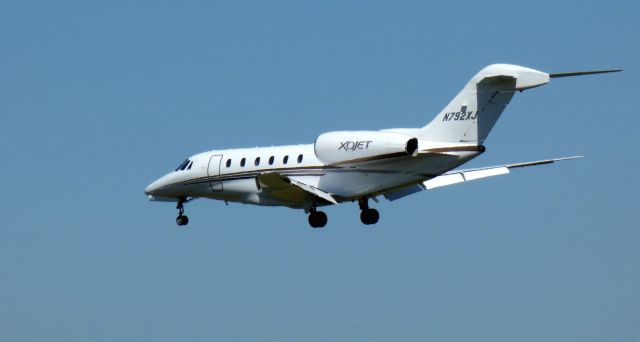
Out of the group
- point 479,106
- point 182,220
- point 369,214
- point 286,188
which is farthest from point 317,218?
point 479,106

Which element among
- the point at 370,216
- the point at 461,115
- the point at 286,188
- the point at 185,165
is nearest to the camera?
the point at 461,115

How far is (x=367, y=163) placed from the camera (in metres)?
52.5

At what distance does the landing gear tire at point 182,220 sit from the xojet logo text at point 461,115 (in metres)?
12.5

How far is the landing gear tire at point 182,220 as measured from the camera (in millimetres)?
59875

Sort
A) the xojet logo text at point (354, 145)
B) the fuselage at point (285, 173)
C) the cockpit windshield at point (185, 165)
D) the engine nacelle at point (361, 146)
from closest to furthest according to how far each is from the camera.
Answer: the engine nacelle at point (361, 146) → the fuselage at point (285, 173) → the xojet logo text at point (354, 145) → the cockpit windshield at point (185, 165)

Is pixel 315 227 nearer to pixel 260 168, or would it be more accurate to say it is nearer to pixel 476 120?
pixel 260 168

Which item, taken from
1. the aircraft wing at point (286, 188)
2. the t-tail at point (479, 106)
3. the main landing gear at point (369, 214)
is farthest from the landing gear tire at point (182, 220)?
the t-tail at point (479, 106)

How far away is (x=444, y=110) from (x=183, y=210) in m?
12.6

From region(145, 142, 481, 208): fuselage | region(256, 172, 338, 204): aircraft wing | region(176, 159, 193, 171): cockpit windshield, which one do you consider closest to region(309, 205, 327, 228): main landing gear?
region(145, 142, 481, 208): fuselage

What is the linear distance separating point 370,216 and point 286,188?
3.29 metres

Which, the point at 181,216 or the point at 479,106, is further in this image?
the point at 181,216

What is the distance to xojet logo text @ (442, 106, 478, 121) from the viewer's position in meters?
50.8

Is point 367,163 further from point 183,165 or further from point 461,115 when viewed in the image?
point 183,165

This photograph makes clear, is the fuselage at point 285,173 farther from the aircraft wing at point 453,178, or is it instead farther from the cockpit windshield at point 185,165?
the aircraft wing at point 453,178
